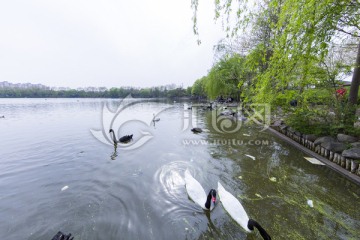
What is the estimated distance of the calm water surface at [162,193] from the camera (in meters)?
3.10

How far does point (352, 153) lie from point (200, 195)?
14.6 ft

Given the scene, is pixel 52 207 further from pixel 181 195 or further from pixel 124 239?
pixel 181 195

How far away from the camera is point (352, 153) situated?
4652mm

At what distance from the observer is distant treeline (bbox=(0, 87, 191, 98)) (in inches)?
2724

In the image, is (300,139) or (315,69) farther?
(300,139)

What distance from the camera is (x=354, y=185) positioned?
14.1ft

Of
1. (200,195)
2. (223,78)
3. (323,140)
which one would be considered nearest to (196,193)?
(200,195)

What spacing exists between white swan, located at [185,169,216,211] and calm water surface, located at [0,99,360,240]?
13 centimetres

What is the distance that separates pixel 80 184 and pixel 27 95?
295 ft

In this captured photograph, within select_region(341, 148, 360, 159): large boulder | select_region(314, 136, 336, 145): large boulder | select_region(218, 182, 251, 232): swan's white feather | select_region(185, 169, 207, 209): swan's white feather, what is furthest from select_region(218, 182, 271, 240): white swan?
select_region(314, 136, 336, 145): large boulder

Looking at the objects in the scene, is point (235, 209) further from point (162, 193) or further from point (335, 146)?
point (335, 146)

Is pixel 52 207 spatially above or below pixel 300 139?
below

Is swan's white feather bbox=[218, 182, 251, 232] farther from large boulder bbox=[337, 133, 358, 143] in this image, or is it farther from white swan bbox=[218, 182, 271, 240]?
large boulder bbox=[337, 133, 358, 143]

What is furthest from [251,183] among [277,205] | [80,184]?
[80,184]
